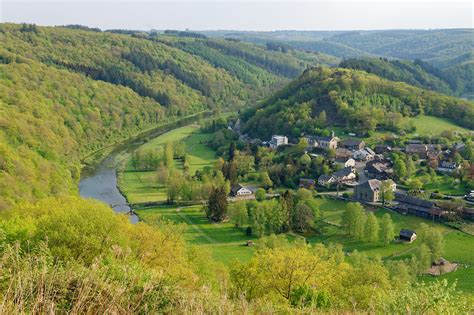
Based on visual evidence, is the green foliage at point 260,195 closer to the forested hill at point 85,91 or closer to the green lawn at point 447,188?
the green lawn at point 447,188

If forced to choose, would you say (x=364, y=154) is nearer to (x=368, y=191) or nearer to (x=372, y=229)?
(x=368, y=191)

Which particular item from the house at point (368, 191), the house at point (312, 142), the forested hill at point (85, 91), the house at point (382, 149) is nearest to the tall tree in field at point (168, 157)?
the forested hill at point (85, 91)

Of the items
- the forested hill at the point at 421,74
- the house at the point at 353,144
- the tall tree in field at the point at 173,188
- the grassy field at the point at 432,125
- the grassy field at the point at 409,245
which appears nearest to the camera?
the grassy field at the point at 409,245

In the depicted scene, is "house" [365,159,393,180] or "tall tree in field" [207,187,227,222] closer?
"tall tree in field" [207,187,227,222]

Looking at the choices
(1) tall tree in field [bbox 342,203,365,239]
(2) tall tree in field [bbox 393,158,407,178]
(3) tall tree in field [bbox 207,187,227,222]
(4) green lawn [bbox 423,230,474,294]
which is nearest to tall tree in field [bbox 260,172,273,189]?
(3) tall tree in field [bbox 207,187,227,222]

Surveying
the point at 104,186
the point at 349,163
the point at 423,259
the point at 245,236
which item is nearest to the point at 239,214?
the point at 245,236

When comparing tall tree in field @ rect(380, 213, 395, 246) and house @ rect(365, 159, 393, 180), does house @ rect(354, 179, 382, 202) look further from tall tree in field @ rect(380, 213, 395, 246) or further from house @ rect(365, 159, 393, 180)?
tall tree in field @ rect(380, 213, 395, 246)
